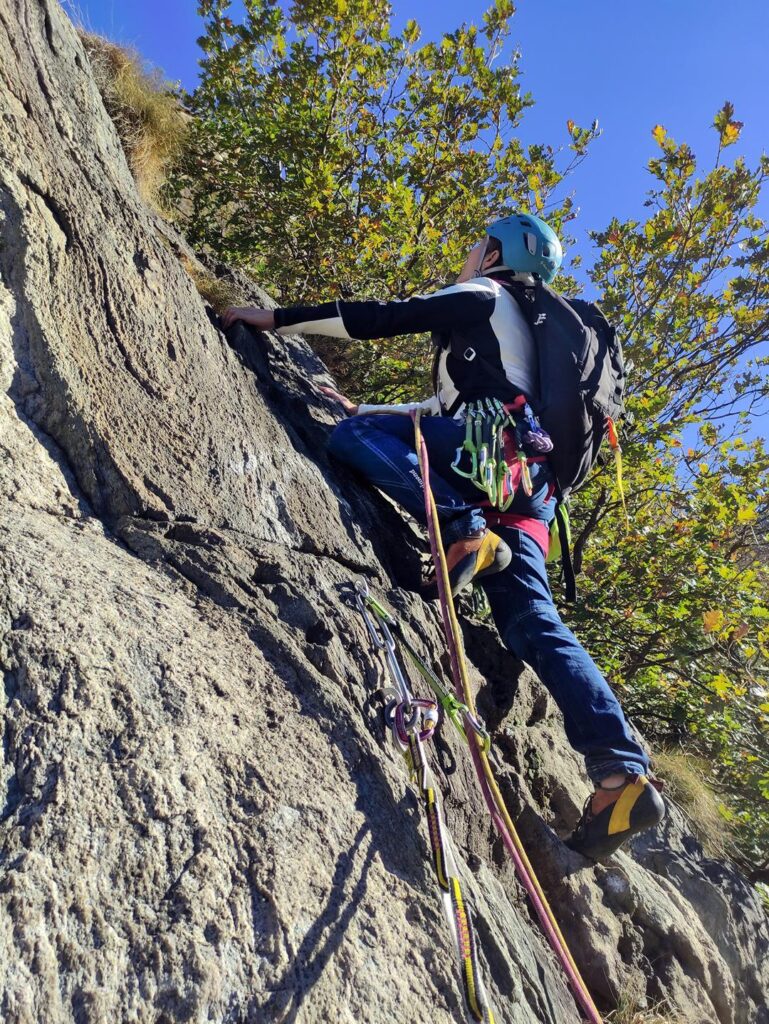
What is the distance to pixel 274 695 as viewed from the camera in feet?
7.19

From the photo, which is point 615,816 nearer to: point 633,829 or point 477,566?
point 633,829

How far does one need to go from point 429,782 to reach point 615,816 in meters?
1.04

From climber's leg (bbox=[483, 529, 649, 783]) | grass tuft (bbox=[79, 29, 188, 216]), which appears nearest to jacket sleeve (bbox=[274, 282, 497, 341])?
climber's leg (bbox=[483, 529, 649, 783])

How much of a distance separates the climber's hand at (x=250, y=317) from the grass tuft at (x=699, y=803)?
3722mm

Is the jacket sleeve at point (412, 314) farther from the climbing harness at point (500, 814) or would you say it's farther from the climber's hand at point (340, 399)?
the climber's hand at point (340, 399)

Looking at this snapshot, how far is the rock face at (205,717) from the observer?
155 centimetres

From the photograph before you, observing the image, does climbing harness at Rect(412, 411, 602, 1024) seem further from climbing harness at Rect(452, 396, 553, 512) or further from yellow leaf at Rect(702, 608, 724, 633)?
yellow leaf at Rect(702, 608, 724, 633)

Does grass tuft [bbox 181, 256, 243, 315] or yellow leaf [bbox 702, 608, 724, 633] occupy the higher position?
grass tuft [bbox 181, 256, 243, 315]

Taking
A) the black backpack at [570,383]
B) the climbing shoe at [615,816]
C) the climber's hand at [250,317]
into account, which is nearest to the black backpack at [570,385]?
the black backpack at [570,383]

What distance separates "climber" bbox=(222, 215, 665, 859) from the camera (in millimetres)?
2791

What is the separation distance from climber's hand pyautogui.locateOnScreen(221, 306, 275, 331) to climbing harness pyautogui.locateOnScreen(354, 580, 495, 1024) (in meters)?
1.80

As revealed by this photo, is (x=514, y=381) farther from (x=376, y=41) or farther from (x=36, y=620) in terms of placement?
(x=376, y=41)

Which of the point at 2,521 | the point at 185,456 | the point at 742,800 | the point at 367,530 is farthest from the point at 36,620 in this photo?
the point at 742,800

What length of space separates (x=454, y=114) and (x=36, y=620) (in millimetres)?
5550
